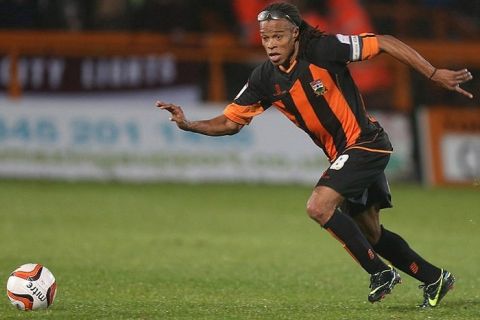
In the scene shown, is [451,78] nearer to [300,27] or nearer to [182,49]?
[300,27]

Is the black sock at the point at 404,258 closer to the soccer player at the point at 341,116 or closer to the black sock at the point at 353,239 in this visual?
the soccer player at the point at 341,116

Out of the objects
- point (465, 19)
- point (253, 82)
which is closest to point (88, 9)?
point (465, 19)

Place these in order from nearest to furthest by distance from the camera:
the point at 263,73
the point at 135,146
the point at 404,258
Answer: the point at 263,73 < the point at 404,258 < the point at 135,146

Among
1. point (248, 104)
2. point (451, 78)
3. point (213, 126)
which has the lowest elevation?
point (213, 126)

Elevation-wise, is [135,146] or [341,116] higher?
[341,116]

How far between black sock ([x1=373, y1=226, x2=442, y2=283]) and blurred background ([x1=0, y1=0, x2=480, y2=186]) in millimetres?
9331

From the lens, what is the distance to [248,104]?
8.12 meters

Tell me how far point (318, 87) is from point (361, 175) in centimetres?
66

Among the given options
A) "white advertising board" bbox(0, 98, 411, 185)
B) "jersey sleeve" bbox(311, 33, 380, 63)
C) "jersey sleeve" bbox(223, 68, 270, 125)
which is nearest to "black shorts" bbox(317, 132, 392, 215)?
"jersey sleeve" bbox(311, 33, 380, 63)

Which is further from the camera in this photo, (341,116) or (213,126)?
(213,126)

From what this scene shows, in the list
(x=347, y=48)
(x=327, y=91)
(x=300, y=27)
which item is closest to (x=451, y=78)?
(x=347, y=48)

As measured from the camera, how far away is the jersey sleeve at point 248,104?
8047mm

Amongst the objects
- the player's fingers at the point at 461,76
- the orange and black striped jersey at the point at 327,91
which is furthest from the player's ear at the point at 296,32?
the player's fingers at the point at 461,76

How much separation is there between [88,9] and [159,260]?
30.4ft
